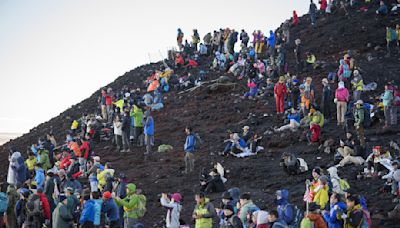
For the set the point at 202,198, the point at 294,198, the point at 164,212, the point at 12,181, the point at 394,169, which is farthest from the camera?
the point at 12,181

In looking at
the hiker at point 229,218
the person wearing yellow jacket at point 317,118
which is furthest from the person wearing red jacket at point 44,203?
the person wearing yellow jacket at point 317,118

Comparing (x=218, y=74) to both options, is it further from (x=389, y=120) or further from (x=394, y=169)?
(x=394, y=169)

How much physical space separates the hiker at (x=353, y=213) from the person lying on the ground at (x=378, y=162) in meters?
6.30

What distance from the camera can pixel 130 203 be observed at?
17797mm

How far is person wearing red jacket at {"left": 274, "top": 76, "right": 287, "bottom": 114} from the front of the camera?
31.3 m

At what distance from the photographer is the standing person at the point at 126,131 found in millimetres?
30141

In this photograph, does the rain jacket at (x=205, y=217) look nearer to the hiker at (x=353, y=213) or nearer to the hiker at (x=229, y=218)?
the hiker at (x=229, y=218)

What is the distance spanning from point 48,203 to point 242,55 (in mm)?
25775

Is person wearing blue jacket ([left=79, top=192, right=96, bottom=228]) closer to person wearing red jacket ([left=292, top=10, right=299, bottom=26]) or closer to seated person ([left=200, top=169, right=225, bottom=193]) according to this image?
seated person ([left=200, top=169, right=225, bottom=193])

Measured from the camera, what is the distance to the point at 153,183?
83.4 feet

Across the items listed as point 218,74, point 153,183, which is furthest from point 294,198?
point 218,74

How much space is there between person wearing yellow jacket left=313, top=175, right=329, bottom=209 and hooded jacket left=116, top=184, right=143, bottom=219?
487 centimetres

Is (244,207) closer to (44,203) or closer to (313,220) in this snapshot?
(313,220)

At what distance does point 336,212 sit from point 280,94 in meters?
17.1
